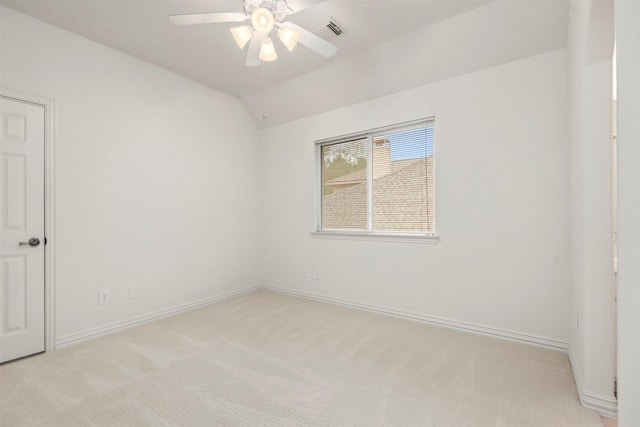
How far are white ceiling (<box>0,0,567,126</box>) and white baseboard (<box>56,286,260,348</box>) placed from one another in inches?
105

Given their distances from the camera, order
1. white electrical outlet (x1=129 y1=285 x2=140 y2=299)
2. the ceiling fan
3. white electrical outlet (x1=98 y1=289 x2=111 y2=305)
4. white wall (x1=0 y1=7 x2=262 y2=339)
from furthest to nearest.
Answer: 1. white electrical outlet (x1=129 y1=285 x2=140 y2=299)
2. white electrical outlet (x1=98 y1=289 x2=111 y2=305)
3. white wall (x1=0 y1=7 x2=262 y2=339)
4. the ceiling fan

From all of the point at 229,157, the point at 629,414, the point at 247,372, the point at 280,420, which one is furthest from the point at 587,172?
the point at 229,157

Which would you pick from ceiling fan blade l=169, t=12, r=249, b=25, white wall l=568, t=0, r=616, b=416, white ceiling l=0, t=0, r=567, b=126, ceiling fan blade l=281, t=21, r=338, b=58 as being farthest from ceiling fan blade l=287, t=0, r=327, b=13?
white wall l=568, t=0, r=616, b=416

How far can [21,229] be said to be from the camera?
7.82 ft

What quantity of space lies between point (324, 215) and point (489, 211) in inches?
78.2

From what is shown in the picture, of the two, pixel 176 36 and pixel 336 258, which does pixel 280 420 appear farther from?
pixel 176 36

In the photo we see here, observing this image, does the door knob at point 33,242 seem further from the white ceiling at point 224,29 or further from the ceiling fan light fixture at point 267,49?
the ceiling fan light fixture at point 267,49

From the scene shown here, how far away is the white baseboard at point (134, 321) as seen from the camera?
2.62 metres

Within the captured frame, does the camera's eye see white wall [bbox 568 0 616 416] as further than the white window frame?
No

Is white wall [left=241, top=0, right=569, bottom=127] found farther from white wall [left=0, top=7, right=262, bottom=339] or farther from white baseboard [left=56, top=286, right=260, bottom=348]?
white baseboard [left=56, top=286, right=260, bottom=348]

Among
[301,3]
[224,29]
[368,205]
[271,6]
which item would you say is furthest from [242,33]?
[368,205]

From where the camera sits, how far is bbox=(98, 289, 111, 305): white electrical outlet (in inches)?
111

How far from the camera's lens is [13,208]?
7.70 feet

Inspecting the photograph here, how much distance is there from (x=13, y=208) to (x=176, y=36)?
1950 millimetres
